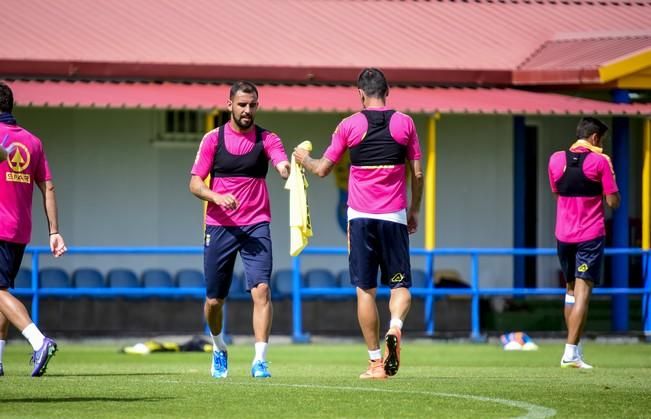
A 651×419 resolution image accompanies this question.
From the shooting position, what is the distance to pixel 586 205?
13.0m

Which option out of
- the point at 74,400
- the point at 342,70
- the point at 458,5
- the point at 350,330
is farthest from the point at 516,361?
the point at 458,5

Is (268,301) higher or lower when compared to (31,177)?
lower

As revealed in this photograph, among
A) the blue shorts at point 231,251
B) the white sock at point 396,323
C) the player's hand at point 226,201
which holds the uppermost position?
the player's hand at point 226,201

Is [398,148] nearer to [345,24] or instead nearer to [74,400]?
[74,400]

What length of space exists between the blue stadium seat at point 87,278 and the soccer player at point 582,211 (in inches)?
370

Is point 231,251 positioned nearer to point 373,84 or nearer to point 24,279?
point 373,84

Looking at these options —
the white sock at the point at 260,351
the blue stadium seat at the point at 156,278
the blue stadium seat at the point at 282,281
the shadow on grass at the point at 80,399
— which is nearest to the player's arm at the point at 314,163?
the white sock at the point at 260,351

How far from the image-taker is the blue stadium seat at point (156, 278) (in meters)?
21.4

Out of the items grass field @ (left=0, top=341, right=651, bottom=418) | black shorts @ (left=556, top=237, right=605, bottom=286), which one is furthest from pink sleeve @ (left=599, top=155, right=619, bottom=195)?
grass field @ (left=0, top=341, right=651, bottom=418)

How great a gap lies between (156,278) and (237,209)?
1043 centimetres

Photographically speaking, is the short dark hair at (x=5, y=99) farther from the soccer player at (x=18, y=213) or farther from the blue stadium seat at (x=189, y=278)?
the blue stadium seat at (x=189, y=278)

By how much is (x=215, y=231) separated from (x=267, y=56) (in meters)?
9.92

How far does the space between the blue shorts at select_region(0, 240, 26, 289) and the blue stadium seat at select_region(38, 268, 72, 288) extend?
9.93 meters

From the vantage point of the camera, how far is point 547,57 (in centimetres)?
2164
